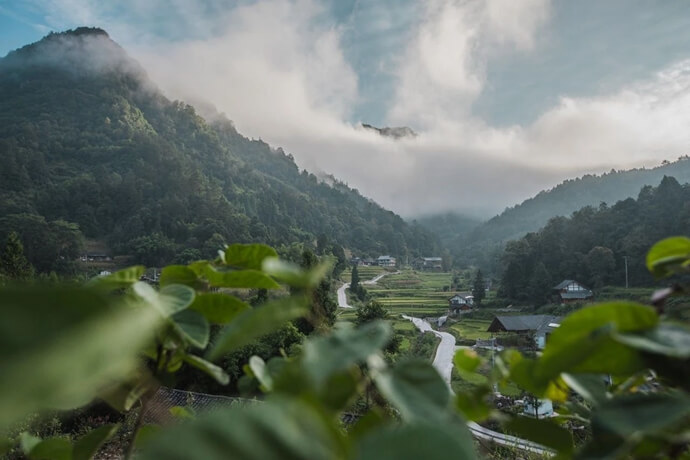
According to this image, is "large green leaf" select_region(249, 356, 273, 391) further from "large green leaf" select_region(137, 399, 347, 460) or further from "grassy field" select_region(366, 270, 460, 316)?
"grassy field" select_region(366, 270, 460, 316)

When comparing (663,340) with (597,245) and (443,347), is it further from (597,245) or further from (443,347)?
(597,245)

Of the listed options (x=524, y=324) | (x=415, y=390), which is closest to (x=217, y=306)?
(x=415, y=390)

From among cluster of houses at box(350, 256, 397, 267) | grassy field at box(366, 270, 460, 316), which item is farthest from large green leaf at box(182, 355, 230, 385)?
cluster of houses at box(350, 256, 397, 267)

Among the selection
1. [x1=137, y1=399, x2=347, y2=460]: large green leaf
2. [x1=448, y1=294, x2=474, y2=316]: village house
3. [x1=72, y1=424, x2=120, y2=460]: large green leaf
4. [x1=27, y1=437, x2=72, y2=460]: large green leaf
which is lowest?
[x1=448, y1=294, x2=474, y2=316]: village house

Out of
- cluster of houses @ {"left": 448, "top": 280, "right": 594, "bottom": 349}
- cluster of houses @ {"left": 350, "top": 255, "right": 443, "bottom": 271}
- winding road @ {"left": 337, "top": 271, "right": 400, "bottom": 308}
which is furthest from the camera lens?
cluster of houses @ {"left": 350, "top": 255, "right": 443, "bottom": 271}

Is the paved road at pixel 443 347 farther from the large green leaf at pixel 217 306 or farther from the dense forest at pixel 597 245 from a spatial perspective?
the large green leaf at pixel 217 306

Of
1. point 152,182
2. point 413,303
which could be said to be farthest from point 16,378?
point 152,182
